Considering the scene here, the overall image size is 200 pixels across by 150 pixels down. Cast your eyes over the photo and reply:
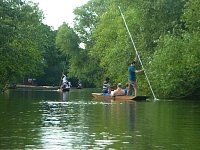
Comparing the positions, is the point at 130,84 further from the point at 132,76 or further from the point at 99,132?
the point at 99,132

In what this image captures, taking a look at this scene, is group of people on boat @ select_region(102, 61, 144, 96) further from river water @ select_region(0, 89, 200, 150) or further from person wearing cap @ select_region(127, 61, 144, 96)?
river water @ select_region(0, 89, 200, 150)

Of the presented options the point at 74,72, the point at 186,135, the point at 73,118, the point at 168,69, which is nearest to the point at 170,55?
the point at 168,69

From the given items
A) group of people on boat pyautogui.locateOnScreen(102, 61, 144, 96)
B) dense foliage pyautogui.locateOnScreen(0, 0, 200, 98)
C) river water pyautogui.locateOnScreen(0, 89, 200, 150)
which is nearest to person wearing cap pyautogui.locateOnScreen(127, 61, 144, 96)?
group of people on boat pyautogui.locateOnScreen(102, 61, 144, 96)

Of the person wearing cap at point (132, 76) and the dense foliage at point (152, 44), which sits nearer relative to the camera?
the dense foliage at point (152, 44)

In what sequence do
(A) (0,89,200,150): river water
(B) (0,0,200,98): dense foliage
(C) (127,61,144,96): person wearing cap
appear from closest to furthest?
(A) (0,89,200,150): river water → (B) (0,0,200,98): dense foliage → (C) (127,61,144,96): person wearing cap

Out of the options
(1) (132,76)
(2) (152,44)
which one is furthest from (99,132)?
(2) (152,44)

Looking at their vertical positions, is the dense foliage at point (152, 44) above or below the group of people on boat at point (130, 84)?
above

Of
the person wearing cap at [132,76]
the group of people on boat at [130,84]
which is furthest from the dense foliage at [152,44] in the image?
the person wearing cap at [132,76]

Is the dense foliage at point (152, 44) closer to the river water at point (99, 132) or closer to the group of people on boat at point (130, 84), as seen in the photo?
the group of people on boat at point (130, 84)

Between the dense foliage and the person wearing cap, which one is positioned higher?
the dense foliage

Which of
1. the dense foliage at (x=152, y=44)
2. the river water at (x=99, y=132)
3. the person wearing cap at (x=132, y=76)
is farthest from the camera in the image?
the person wearing cap at (x=132, y=76)

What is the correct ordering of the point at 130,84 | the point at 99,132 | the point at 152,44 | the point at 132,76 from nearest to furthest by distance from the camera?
the point at 99,132 → the point at 132,76 → the point at 130,84 → the point at 152,44

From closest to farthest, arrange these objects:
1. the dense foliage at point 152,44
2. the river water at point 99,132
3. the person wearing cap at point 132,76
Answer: the river water at point 99,132, the dense foliage at point 152,44, the person wearing cap at point 132,76

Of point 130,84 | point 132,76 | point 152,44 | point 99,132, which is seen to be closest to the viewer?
point 99,132
